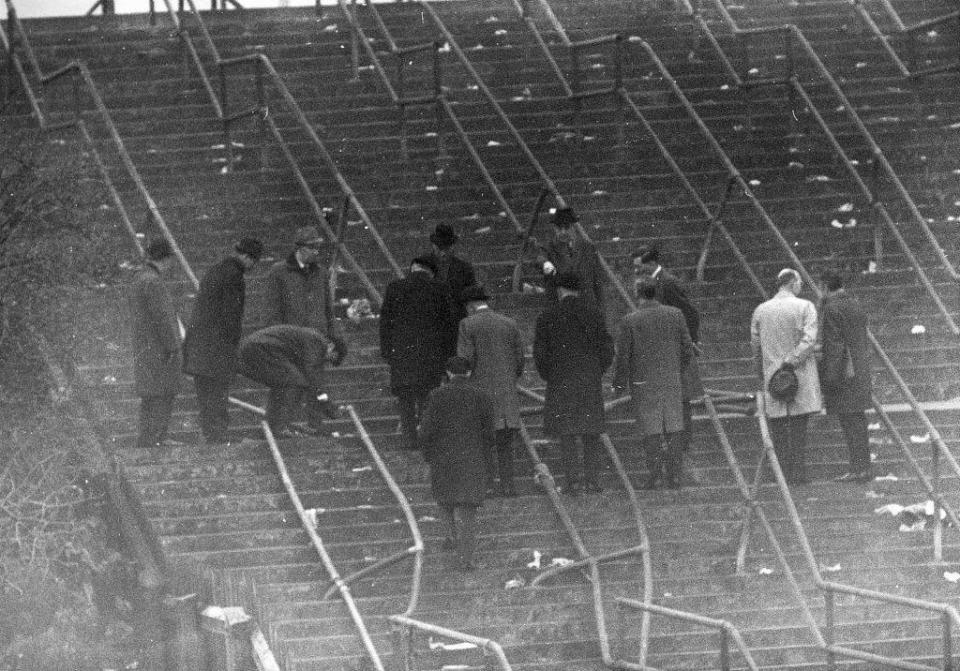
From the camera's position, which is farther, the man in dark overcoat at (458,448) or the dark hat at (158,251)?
the dark hat at (158,251)

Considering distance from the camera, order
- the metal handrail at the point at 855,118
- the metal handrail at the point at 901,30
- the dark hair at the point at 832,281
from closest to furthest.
→ the dark hair at the point at 832,281 < the metal handrail at the point at 855,118 < the metal handrail at the point at 901,30

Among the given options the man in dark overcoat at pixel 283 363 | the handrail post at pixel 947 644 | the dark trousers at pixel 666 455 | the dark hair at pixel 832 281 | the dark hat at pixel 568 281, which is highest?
the dark hat at pixel 568 281

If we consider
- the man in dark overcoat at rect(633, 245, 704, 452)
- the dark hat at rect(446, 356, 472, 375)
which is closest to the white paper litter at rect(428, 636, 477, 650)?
the dark hat at rect(446, 356, 472, 375)

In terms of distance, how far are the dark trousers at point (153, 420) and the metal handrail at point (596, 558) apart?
99.3 inches

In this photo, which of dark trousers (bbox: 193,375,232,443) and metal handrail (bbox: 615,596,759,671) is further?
dark trousers (bbox: 193,375,232,443)

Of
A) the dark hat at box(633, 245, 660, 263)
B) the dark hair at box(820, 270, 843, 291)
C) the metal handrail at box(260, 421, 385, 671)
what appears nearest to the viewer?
the metal handrail at box(260, 421, 385, 671)

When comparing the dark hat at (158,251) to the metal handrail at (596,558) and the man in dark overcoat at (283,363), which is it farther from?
the metal handrail at (596,558)

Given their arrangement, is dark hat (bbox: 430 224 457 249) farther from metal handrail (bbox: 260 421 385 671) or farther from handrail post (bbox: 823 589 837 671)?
handrail post (bbox: 823 589 837 671)

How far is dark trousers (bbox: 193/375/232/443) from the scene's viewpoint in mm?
18859

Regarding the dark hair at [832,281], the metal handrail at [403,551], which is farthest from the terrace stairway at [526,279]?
the dark hair at [832,281]

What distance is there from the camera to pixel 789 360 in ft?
61.6

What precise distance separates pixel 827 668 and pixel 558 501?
8.24ft

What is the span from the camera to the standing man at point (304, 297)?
19.2 meters

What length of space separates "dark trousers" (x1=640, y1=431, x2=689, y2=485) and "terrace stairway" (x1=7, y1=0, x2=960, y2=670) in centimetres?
18
